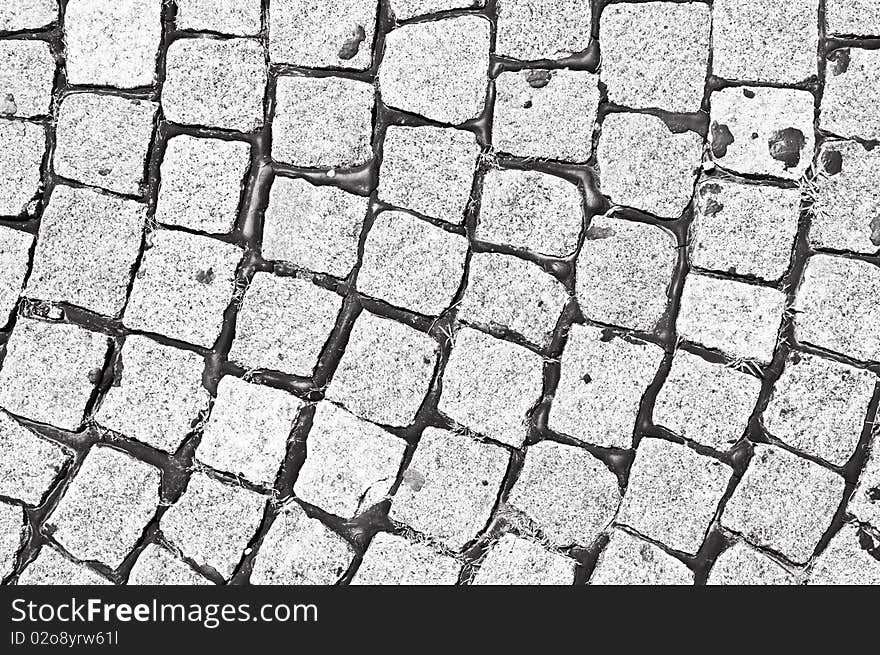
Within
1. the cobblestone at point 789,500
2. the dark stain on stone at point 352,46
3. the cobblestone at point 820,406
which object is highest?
the dark stain on stone at point 352,46

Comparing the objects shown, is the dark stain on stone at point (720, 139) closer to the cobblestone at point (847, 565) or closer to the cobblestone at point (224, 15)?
the cobblestone at point (847, 565)

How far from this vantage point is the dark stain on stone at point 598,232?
2.49 m

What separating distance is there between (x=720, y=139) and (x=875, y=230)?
0.63m

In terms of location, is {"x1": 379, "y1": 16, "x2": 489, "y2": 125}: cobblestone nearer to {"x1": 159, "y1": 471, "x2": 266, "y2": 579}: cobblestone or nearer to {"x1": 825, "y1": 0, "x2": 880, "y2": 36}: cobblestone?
{"x1": 825, "y1": 0, "x2": 880, "y2": 36}: cobblestone

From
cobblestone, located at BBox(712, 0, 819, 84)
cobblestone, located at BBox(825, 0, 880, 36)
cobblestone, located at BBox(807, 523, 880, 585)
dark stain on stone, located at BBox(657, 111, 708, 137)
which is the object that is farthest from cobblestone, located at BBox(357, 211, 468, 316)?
cobblestone, located at BBox(807, 523, 880, 585)

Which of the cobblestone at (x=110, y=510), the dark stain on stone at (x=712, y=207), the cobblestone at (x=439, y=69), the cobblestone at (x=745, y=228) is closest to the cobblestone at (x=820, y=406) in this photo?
the cobblestone at (x=745, y=228)

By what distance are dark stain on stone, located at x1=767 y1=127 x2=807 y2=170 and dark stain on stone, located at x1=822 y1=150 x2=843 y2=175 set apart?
92 mm

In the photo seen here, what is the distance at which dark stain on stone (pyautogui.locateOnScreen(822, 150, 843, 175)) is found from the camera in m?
2.47

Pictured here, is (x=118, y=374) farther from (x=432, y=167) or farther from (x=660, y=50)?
(x=660, y=50)

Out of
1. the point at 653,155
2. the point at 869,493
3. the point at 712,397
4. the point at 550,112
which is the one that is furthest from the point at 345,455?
the point at 869,493

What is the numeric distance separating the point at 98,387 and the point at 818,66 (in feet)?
9.30

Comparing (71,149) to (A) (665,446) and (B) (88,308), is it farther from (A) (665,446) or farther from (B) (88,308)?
(A) (665,446)

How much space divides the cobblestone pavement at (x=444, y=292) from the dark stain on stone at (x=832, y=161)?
0.02m
